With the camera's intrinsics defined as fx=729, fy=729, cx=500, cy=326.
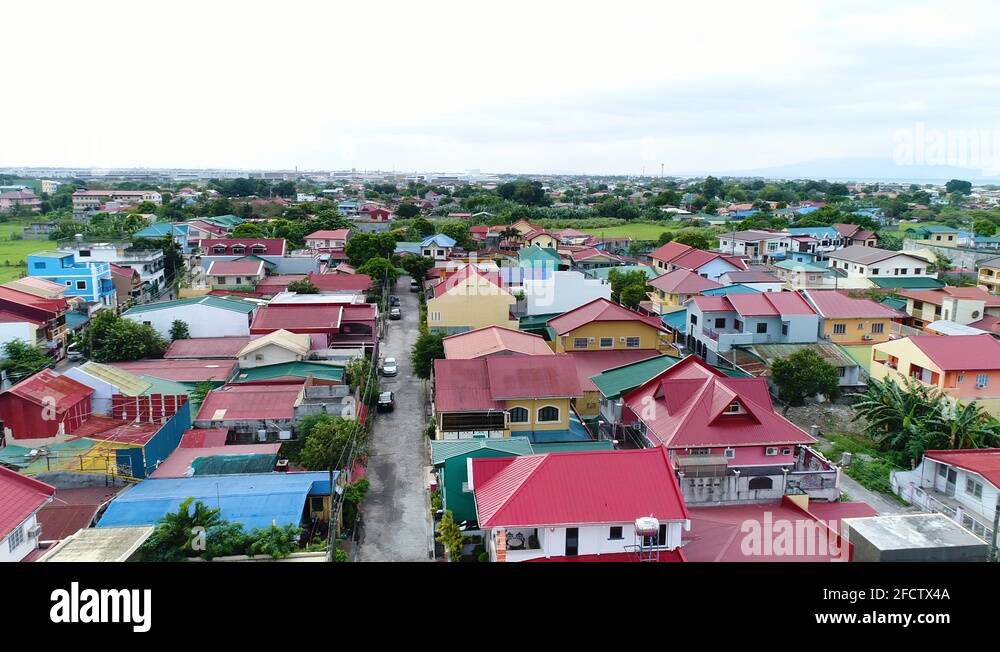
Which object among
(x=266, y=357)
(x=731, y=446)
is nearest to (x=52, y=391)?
(x=266, y=357)

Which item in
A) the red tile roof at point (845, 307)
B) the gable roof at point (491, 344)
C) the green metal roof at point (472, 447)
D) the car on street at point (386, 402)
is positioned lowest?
the car on street at point (386, 402)

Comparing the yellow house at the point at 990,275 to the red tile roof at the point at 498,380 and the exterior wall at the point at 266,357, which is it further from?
the exterior wall at the point at 266,357

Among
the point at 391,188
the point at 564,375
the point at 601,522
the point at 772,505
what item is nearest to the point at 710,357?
the point at 564,375

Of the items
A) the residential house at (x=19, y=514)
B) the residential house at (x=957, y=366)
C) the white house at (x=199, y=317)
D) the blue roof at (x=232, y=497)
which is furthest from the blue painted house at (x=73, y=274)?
the residential house at (x=957, y=366)

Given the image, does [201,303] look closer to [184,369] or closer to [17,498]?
[184,369]
